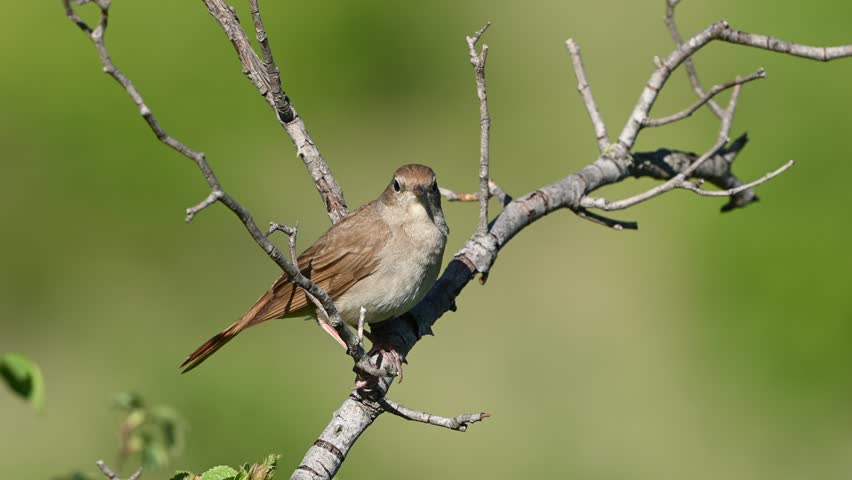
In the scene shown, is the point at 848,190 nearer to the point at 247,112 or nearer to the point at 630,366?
the point at 630,366

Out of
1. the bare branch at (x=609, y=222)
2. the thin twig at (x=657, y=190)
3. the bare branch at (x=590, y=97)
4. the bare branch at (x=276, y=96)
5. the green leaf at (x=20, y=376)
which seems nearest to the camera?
the green leaf at (x=20, y=376)

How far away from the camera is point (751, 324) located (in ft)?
24.9

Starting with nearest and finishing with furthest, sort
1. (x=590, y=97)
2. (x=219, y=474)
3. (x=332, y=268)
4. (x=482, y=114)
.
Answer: (x=219, y=474)
(x=482, y=114)
(x=332, y=268)
(x=590, y=97)

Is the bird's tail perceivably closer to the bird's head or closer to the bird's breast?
the bird's breast

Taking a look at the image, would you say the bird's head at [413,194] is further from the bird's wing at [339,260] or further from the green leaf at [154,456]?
the green leaf at [154,456]

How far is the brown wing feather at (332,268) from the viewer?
3.89 metres

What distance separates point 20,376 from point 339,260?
232cm

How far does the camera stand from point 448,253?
7.64 metres

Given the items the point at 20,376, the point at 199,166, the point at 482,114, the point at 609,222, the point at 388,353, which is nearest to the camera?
the point at 20,376

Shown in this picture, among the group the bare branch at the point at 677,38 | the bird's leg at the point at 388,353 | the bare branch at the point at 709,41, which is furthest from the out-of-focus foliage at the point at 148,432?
the bare branch at the point at 677,38

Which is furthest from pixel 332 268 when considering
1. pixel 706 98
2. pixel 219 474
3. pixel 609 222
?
pixel 219 474

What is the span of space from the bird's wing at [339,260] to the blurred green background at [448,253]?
8.48 feet

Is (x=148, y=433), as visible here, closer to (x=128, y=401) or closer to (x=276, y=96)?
(x=128, y=401)

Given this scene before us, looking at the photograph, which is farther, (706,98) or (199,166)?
(706,98)
